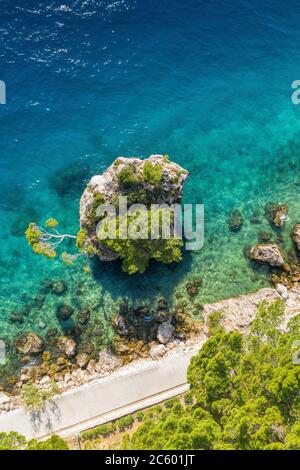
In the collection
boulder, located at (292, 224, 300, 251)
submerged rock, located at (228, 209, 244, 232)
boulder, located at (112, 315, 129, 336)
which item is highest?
submerged rock, located at (228, 209, 244, 232)

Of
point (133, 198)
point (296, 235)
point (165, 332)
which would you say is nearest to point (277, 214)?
point (296, 235)

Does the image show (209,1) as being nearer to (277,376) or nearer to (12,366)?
(277,376)

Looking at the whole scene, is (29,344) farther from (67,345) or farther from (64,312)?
(64,312)

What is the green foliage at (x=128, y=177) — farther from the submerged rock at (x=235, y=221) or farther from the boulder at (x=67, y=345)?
the boulder at (x=67, y=345)

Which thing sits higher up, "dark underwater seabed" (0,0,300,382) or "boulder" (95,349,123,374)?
"dark underwater seabed" (0,0,300,382)

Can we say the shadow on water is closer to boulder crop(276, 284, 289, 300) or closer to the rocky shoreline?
the rocky shoreline

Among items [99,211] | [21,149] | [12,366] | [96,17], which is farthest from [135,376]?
[96,17]

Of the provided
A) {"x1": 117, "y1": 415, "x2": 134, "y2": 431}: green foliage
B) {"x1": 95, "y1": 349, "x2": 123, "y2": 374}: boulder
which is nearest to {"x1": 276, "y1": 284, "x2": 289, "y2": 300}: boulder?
{"x1": 95, "y1": 349, "x2": 123, "y2": 374}: boulder
